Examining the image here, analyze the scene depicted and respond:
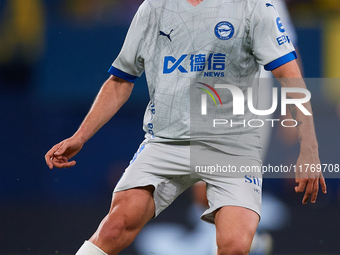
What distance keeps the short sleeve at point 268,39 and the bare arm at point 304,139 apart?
0.04 metres

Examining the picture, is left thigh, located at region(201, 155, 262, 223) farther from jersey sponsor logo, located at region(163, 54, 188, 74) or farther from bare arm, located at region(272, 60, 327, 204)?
jersey sponsor logo, located at region(163, 54, 188, 74)

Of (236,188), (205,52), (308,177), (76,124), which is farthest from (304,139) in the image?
(76,124)

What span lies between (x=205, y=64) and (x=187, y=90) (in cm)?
13

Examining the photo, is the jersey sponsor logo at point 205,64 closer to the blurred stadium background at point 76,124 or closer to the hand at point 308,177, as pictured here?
→ the hand at point 308,177

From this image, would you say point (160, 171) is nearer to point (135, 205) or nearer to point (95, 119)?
point (135, 205)

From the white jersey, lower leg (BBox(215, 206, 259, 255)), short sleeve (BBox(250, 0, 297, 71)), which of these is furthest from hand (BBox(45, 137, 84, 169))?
short sleeve (BBox(250, 0, 297, 71))

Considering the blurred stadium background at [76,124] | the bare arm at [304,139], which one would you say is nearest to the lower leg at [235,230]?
the bare arm at [304,139]

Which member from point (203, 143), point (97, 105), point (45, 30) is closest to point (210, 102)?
point (203, 143)

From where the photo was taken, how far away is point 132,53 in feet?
7.23

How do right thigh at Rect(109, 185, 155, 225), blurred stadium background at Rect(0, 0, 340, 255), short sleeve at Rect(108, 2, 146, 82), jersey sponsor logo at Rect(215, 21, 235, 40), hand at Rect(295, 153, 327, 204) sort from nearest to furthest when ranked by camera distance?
hand at Rect(295, 153, 327, 204) < right thigh at Rect(109, 185, 155, 225) < jersey sponsor logo at Rect(215, 21, 235, 40) < short sleeve at Rect(108, 2, 146, 82) < blurred stadium background at Rect(0, 0, 340, 255)

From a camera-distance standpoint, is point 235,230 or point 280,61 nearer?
point 235,230

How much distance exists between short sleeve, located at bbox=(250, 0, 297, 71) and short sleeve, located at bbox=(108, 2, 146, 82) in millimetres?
473

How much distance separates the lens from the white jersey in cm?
205

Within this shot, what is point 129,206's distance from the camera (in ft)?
6.47
